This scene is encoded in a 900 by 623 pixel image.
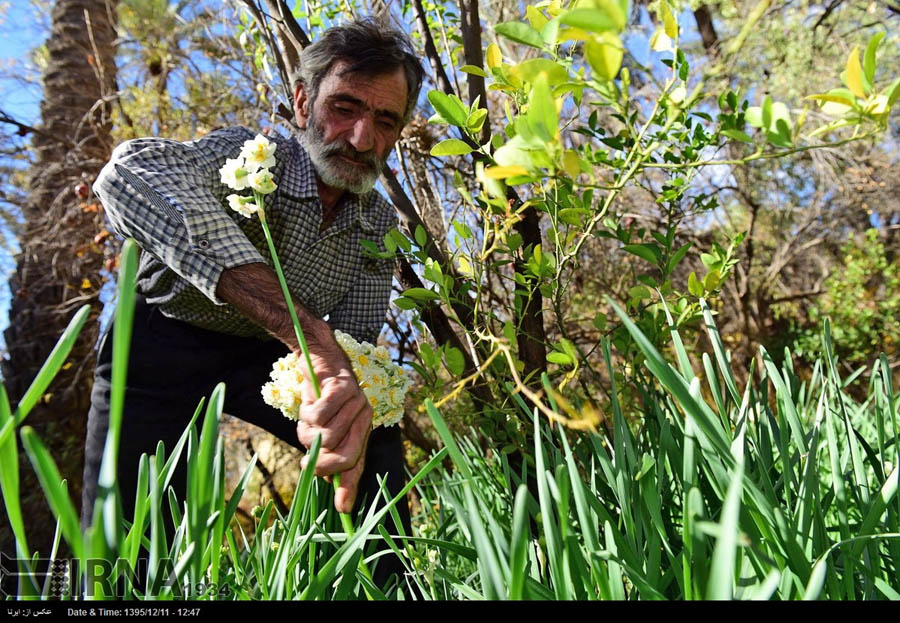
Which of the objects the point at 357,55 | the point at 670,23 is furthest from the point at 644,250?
the point at 357,55

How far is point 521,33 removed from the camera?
0.50 metres

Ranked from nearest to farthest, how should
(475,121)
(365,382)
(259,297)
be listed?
(475,121), (365,382), (259,297)

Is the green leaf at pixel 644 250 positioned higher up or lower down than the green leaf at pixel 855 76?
lower down

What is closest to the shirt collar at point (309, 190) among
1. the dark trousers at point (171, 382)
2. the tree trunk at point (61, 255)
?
the dark trousers at point (171, 382)

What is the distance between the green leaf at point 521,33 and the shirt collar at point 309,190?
1119 mm

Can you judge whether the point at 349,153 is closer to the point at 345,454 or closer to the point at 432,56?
the point at 432,56

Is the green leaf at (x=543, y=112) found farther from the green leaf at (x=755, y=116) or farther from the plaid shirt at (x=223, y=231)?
the plaid shirt at (x=223, y=231)

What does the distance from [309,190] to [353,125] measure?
0.71ft

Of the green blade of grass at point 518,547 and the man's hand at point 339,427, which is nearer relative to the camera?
the green blade of grass at point 518,547

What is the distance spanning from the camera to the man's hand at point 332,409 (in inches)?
25.2

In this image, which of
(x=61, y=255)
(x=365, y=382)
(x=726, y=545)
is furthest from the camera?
(x=61, y=255)

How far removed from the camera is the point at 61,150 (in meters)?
3.93

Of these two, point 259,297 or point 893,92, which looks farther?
point 259,297

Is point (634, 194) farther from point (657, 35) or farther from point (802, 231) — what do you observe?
point (657, 35)
